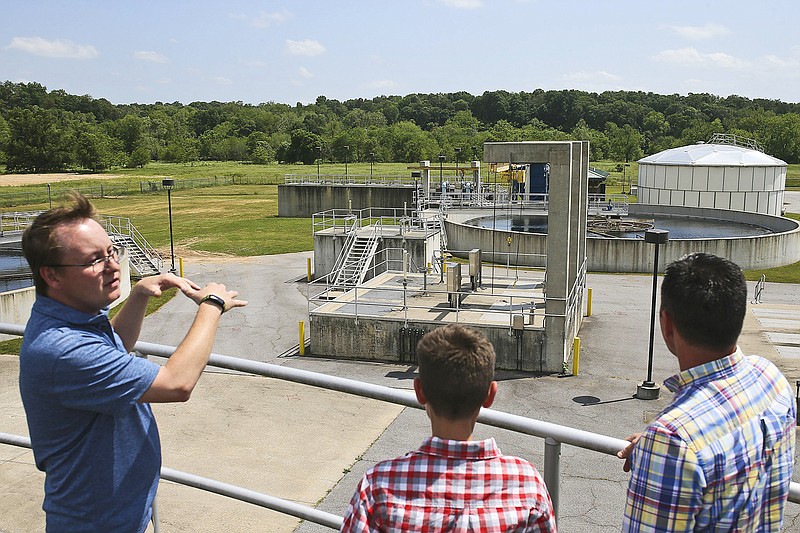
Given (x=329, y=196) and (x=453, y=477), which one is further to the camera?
(x=329, y=196)

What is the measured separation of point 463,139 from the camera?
131625mm

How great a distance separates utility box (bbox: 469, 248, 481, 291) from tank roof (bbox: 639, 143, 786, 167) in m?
38.6

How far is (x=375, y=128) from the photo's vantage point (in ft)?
484

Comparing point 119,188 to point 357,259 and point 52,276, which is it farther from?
point 52,276

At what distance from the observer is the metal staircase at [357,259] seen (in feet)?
96.7

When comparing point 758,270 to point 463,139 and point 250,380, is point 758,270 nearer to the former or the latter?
point 250,380

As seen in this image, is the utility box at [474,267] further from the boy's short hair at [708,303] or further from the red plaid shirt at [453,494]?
the red plaid shirt at [453,494]

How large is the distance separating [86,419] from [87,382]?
0.21m

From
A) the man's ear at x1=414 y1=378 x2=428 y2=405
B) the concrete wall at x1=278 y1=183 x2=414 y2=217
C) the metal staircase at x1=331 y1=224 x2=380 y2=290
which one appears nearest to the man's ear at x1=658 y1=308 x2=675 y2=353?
the man's ear at x1=414 y1=378 x2=428 y2=405

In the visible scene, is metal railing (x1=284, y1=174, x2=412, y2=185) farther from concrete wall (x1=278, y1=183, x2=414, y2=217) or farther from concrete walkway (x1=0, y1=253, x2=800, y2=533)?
concrete walkway (x1=0, y1=253, x2=800, y2=533)

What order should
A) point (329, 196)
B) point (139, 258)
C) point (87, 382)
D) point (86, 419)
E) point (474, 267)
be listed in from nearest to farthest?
1. point (87, 382)
2. point (86, 419)
3. point (474, 267)
4. point (139, 258)
5. point (329, 196)

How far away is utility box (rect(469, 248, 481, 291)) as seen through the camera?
977 inches

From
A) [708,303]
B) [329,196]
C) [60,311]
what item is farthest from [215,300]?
[329,196]

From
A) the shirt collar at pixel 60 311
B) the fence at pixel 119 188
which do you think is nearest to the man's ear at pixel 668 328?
the shirt collar at pixel 60 311
